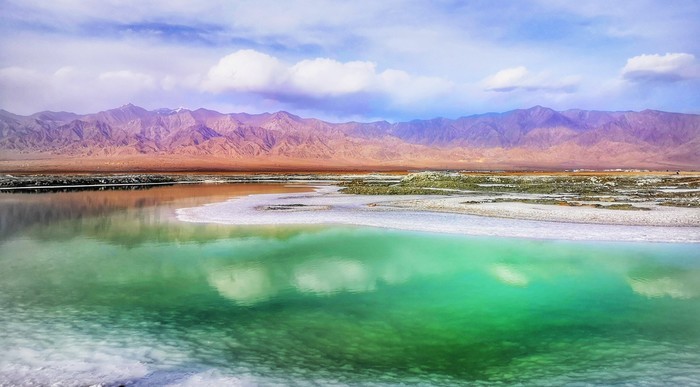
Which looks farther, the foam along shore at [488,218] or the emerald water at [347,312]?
the foam along shore at [488,218]

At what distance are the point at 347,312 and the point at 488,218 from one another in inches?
570

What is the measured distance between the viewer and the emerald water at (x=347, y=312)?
7027mm

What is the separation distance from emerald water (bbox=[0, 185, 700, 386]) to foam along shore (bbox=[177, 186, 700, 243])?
210 cm

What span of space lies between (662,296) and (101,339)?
1087 cm

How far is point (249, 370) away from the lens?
22.9 feet

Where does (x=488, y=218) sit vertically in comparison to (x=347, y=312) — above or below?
above

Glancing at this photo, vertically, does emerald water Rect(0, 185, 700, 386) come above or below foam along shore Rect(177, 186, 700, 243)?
below

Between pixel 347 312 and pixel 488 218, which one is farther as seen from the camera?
pixel 488 218

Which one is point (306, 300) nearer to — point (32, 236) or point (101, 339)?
point (101, 339)

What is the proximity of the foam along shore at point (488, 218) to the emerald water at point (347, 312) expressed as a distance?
6.88ft

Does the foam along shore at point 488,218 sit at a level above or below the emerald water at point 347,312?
above

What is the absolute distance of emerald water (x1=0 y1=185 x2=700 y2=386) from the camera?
7.03 m

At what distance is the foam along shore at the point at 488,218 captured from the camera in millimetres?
18469

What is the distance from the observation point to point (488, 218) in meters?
22.8
